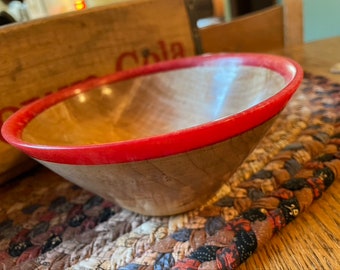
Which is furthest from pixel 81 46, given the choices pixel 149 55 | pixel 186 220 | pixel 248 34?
pixel 248 34

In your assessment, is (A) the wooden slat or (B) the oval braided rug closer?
(B) the oval braided rug

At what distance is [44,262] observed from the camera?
0.32 meters

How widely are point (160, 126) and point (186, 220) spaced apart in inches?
7.0

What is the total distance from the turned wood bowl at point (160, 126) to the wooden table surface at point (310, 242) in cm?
7

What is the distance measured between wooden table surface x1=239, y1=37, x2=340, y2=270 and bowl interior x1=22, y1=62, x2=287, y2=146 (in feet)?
0.44

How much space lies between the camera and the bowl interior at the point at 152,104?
0.42 m

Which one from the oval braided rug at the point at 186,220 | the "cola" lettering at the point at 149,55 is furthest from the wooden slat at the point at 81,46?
the oval braided rug at the point at 186,220

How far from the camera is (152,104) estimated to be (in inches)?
19.4

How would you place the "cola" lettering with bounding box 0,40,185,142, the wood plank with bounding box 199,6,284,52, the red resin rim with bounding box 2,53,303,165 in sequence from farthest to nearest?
the wood plank with bounding box 199,6,284,52, the "cola" lettering with bounding box 0,40,185,142, the red resin rim with bounding box 2,53,303,165

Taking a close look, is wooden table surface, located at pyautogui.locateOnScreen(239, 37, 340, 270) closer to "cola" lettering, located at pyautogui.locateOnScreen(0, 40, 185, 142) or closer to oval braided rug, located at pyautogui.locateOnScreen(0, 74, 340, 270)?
oval braided rug, located at pyautogui.locateOnScreen(0, 74, 340, 270)

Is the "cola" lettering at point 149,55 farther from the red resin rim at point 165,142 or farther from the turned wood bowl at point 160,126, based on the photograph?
the red resin rim at point 165,142

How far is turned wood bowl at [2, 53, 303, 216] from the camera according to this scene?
24 centimetres

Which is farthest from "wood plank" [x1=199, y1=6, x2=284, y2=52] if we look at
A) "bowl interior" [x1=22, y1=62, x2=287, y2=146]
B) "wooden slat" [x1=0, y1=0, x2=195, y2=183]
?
"bowl interior" [x1=22, y1=62, x2=287, y2=146]

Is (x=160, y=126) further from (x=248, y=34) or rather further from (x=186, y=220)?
(x=248, y=34)
